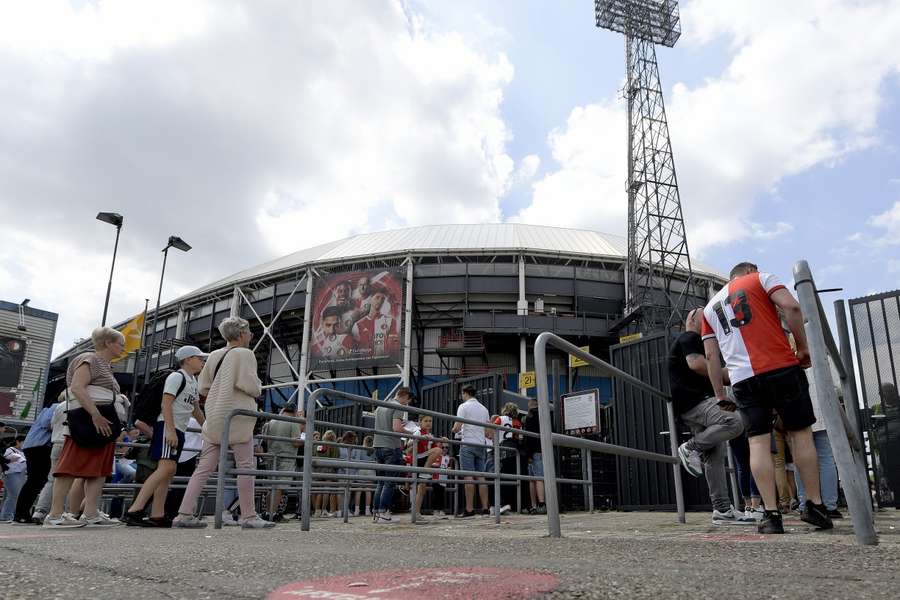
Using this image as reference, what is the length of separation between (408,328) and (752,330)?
26164 millimetres

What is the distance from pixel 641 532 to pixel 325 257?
30.7 m

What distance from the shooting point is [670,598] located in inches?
55.3

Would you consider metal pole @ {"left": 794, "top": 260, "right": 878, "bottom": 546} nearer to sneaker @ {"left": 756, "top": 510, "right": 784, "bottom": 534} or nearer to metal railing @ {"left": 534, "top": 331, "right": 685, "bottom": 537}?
sneaker @ {"left": 756, "top": 510, "right": 784, "bottom": 534}

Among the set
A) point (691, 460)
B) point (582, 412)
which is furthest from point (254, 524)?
point (582, 412)

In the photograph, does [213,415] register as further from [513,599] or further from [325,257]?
[325,257]

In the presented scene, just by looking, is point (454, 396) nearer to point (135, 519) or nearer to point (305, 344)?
point (135, 519)

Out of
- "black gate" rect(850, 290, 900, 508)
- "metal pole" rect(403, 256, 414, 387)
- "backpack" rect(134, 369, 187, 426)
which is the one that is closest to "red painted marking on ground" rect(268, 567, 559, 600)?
"backpack" rect(134, 369, 187, 426)

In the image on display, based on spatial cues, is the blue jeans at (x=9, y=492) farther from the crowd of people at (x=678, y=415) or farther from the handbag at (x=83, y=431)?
the handbag at (x=83, y=431)

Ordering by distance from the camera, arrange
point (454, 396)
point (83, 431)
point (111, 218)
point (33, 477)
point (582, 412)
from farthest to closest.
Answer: point (111, 218) < point (454, 396) < point (582, 412) < point (33, 477) < point (83, 431)

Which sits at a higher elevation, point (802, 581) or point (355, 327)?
point (355, 327)

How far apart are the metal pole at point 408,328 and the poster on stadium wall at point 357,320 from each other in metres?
0.31

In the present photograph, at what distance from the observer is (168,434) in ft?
16.6

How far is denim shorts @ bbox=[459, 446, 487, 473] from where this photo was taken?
880 centimetres

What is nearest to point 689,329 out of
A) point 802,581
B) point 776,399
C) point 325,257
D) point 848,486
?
point 776,399
